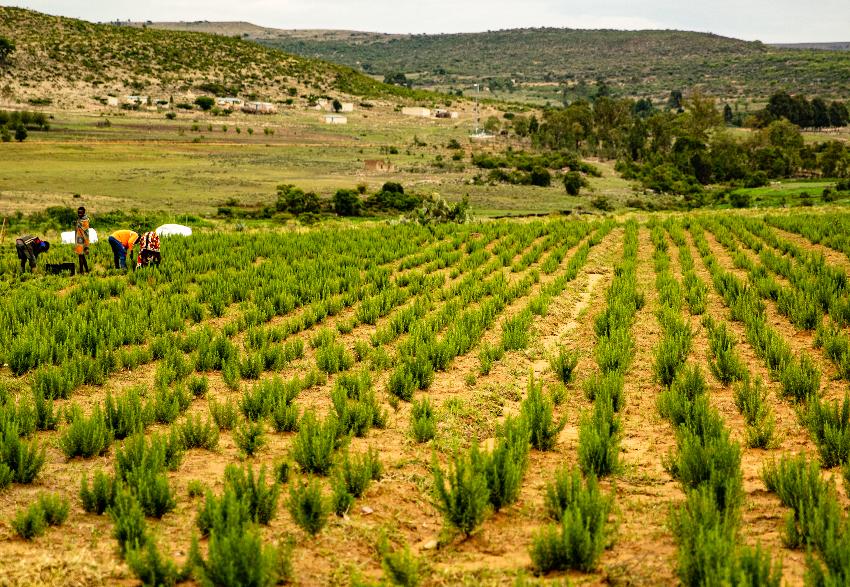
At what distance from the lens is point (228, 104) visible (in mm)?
82438

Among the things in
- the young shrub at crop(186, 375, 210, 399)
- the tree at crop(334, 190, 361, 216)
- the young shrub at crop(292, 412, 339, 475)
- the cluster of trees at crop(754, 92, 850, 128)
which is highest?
the cluster of trees at crop(754, 92, 850, 128)

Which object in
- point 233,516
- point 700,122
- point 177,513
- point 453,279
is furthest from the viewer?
point 700,122

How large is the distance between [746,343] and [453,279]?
6.91 meters

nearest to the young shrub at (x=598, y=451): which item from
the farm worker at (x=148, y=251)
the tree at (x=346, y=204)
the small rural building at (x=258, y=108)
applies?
the farm worker at (x=148, y=251)

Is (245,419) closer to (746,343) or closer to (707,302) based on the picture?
(746,343)

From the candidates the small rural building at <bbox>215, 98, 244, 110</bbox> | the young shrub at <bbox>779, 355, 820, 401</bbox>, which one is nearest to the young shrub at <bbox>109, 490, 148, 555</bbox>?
the young shrub at <bbox>779, 355, 820, 401</bbox>

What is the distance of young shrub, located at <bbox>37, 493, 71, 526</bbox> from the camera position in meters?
5.24

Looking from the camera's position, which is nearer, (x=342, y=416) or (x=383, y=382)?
(x=342, y=416)

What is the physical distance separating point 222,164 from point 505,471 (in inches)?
2114

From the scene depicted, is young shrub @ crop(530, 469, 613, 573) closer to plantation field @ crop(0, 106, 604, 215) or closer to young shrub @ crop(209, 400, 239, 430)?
young shrub @ crop(209, 400, 239, 430)

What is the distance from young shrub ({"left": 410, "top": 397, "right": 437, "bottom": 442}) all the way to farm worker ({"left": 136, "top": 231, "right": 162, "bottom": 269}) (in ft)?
33.5

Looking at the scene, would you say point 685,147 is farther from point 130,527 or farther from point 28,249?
point 130,527

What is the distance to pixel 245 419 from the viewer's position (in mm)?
7660

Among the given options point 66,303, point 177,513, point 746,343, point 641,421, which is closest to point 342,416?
point 177,513
